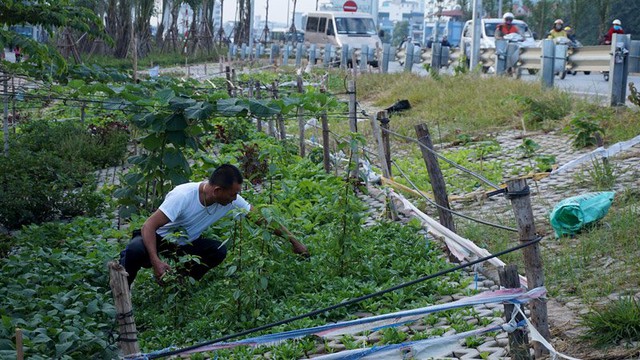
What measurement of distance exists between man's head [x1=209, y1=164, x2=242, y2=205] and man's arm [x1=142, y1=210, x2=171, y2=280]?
459mm

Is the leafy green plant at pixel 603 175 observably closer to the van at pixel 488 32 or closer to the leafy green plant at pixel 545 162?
the leafy green plant at pixel 545 162

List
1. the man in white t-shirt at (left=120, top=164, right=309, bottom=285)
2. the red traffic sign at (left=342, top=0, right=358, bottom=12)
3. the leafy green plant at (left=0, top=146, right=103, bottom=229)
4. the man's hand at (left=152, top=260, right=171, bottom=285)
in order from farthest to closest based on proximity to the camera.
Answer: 1. the red traffic sign at (left=342, top=0, right=358, bottom=12)
2. the leafy green plant at (left=0, top=146, right=103, bottom=229)
3. the man in white t-shirt at (left=120, top=164, right=309, bottom=285)
4. the man's hand at (left=152, top=260, right=171, bottom=285)

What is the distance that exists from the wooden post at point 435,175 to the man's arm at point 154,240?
2.10 m

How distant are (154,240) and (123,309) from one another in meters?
2.28

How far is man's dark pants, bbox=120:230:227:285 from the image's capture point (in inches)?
282

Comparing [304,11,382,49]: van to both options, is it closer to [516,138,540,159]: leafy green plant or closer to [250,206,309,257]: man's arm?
[516,138,540,159]: leafy green plant

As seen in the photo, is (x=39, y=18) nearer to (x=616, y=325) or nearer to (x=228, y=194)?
(x=228, y=194)

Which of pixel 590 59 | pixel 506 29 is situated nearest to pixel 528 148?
pixel 590 59

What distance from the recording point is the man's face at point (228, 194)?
696cm

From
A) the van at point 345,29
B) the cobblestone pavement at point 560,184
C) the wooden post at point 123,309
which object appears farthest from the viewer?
the van at point 345,29

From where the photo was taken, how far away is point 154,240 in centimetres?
699

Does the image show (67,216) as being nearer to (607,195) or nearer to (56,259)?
(56,259)

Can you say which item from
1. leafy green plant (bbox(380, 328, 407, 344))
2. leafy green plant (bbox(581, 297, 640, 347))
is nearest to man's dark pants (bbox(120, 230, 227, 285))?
leafy green plant (bbox(380, 328, 407, 344))

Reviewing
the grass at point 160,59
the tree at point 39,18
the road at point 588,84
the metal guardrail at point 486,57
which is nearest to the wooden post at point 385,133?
the tree at point 39,18
